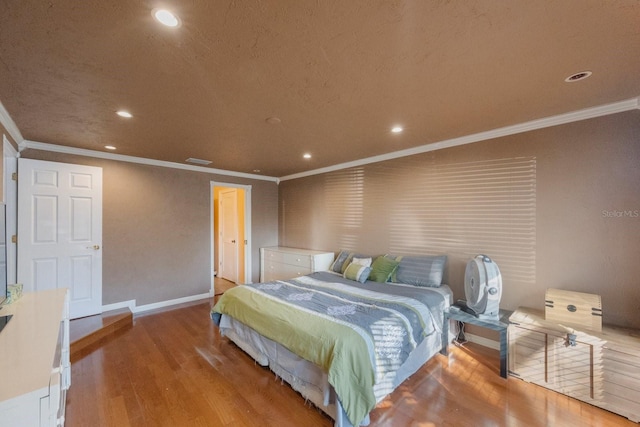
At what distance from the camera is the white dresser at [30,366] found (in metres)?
0.87

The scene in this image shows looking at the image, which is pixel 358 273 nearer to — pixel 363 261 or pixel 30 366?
pixel 363 261

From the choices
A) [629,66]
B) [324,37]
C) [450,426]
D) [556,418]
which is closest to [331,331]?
[450,426]

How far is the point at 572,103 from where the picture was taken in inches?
84.5

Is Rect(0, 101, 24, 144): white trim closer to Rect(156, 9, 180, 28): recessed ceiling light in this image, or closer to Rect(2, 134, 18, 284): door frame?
Rect(2, 134, 18, 284): door frame

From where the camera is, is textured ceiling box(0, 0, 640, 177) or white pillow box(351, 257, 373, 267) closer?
textured ceiling box(0, 0, 640, 177)

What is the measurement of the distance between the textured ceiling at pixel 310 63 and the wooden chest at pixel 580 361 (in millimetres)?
1864

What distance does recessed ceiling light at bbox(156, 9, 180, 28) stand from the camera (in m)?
1.18

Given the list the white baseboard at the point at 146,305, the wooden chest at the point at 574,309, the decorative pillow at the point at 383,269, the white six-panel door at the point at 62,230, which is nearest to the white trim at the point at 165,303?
the white baseboard at the point at 146,305

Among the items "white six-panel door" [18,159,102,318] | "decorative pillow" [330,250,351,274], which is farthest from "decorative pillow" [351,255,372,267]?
"white six-panel door" [18,159,102,318]

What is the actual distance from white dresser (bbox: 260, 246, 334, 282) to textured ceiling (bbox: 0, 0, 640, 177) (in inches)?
90.1

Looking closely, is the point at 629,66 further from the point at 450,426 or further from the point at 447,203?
the point at 450,426

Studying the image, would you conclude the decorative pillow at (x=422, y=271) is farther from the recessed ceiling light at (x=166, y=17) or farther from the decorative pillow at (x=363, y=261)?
the recessed ceiling light at (x=166, y=17)

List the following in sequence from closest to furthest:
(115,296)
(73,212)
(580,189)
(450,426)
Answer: (450,426)
(580,189)
(73,212)
(115,296)

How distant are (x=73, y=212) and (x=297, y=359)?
3.54m
